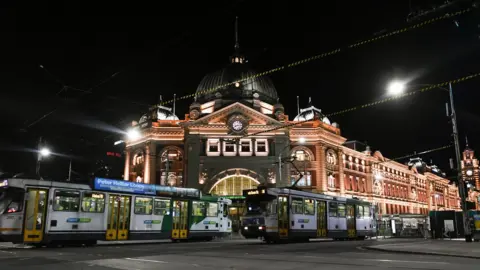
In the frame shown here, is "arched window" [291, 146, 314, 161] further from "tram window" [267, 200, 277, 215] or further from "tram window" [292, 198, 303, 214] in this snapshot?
"tram window" [267, 200, 277, 215]

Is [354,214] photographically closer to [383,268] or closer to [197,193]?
[197,193]

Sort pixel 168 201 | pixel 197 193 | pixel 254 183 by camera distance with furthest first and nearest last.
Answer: pixel 254 183, pixel 197 193, pixel 168 201

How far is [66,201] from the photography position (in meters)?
23.1

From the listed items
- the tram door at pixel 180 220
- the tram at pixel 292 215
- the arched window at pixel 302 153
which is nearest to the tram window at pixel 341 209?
the tram at pixel 292 215

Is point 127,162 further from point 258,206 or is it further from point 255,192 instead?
point 258,206

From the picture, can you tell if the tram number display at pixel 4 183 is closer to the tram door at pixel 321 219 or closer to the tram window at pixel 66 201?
the tram window at pixel 66 201

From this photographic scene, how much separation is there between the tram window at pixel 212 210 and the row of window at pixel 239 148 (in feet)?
101

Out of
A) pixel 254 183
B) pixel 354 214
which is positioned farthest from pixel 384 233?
pixel 254 183

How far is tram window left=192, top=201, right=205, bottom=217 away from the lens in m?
30.6

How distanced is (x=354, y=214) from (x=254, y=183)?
27810 mm

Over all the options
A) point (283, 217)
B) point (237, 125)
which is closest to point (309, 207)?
point (283, 217)

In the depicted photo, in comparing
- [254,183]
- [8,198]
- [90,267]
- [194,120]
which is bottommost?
[90,267]

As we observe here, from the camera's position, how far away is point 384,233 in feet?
151

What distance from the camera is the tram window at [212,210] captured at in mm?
31817
